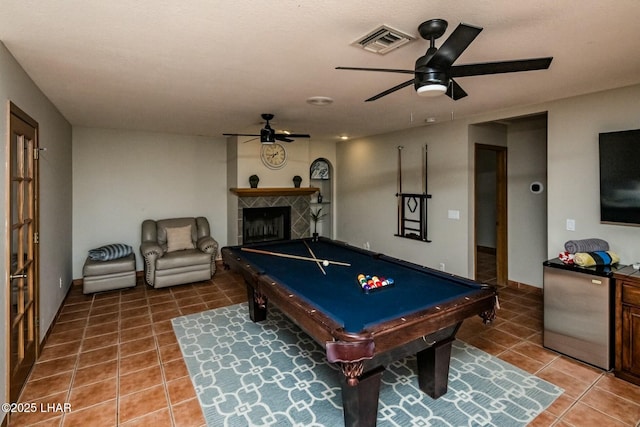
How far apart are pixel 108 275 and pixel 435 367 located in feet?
15.2

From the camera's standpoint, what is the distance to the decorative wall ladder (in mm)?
5312

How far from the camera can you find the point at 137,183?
5707mm

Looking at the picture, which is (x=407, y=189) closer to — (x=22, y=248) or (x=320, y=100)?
(x=320, y=100)

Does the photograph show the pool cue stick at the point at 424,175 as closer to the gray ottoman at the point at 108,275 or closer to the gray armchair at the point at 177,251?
the gray armchair at the point at 177,251

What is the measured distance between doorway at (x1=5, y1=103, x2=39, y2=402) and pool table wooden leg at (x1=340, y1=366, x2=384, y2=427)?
2.34 m

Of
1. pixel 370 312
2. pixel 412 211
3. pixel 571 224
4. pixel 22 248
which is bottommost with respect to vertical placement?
pixel 370 312

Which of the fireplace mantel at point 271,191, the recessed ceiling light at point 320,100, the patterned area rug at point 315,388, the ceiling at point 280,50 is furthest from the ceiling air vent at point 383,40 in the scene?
the fireplace mantel at point 271,191

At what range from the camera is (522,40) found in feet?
7.16

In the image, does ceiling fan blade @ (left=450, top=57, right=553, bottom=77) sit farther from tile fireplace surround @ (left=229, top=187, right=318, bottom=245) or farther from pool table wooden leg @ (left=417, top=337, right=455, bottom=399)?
tile fireplace surround @ (left=229, top=187, right=318, bottom=245)

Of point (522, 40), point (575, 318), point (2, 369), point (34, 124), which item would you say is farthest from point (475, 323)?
point (34, 124)

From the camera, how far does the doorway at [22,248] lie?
242cm

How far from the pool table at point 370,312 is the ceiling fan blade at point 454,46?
1443mm

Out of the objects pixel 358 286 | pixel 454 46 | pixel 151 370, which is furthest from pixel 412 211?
pixel 151 370

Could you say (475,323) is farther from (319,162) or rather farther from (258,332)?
(319,162)
